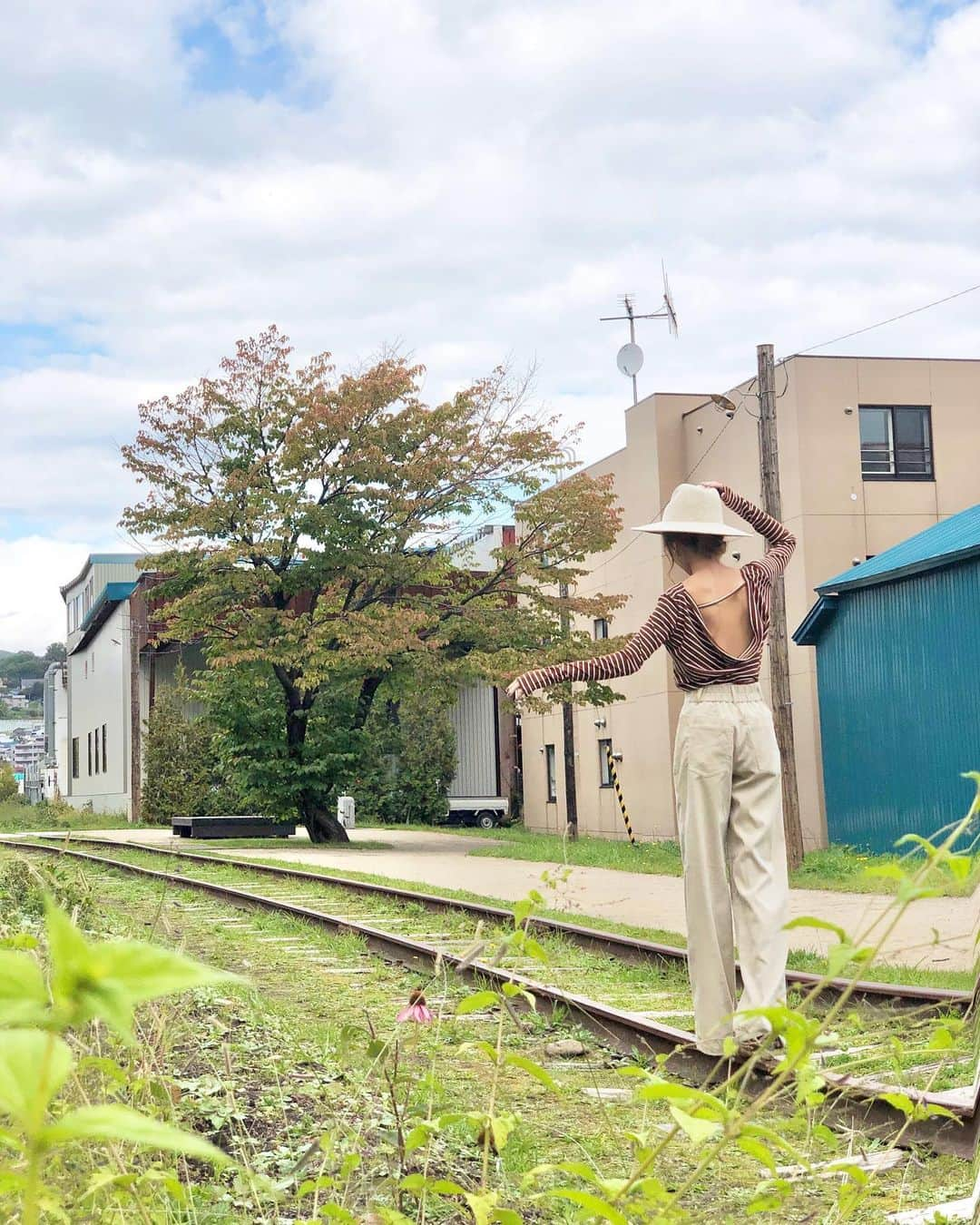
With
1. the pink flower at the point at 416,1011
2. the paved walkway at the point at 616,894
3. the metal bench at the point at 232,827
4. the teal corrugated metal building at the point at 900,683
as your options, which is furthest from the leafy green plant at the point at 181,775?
the pink flower at the point at 416,1011

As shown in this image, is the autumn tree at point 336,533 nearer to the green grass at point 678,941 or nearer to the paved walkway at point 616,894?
the paved walkway at point 616,894

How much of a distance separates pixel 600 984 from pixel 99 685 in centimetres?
4683

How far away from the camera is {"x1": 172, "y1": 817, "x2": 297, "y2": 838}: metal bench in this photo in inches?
1184

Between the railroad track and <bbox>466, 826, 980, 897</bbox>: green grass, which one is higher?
the railroad track

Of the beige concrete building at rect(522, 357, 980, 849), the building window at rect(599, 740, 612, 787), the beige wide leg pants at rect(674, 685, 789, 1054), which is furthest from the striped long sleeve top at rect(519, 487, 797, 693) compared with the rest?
the building window at rect(599, 740, 612, 787)

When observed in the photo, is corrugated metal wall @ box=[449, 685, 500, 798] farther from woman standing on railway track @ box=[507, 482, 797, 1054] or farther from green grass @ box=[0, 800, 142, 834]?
woman standing on railway track @ box=[507, 482, 797, 1054]

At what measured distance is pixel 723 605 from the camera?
534 cm

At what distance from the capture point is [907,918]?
11172 mm

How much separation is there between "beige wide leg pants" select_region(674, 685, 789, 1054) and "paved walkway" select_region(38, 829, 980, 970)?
0.53m

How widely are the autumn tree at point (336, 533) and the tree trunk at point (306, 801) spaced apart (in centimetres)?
4

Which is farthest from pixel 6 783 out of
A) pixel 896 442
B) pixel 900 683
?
pixel 900 683

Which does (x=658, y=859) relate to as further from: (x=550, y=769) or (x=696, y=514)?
(x=550, y=769)

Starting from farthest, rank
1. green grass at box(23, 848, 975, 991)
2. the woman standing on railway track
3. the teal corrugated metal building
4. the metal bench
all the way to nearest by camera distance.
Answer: the metal bench → the teal corrugated metal building → green grass at box(23, 848, 975, 991) → the woman standing on railway track

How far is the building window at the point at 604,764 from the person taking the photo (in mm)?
34844
